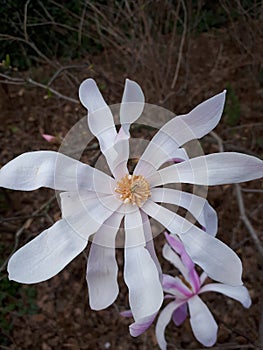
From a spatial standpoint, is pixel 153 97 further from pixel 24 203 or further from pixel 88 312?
pixel 88 312

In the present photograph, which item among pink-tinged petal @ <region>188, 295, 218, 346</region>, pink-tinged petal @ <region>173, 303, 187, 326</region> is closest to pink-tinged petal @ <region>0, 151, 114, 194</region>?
pink-tinged petal @ <region>188, 295, 218, 346</region>

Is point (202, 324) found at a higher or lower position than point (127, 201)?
lower

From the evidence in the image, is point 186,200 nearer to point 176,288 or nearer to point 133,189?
point 133,189

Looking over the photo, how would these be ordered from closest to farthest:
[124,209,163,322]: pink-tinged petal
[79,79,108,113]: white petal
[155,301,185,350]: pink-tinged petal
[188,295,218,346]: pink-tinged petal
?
[124,209,163,322]: pink-tinged petal, [79,79,108,113]: white petal, [188,295,218,346]: pink-tinged petal, [155,301,185,350]: pink-tinged petal

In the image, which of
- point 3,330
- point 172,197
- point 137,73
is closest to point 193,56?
point 137,73

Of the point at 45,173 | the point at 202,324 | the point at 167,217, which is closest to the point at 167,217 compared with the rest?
the point at 167,217

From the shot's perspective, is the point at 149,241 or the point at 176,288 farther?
the point at 176,288

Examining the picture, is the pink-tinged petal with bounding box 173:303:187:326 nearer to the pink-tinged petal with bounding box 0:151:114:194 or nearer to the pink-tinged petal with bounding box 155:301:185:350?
the pink-tinged petal with bounding box 155:301:185:350
